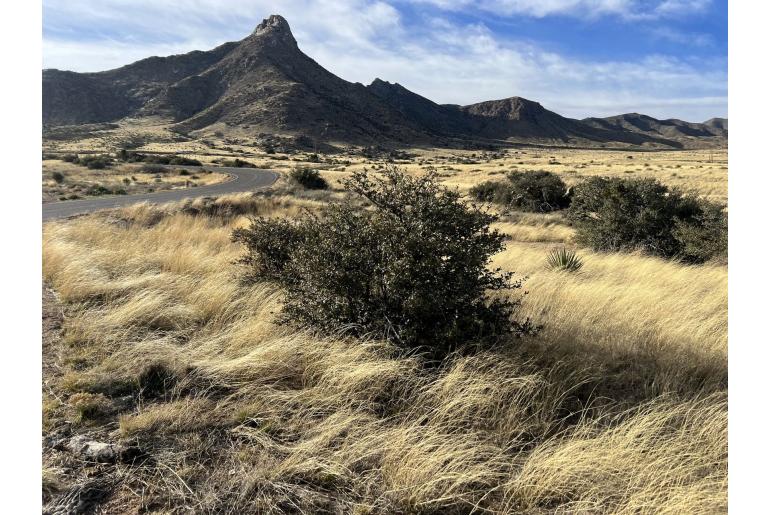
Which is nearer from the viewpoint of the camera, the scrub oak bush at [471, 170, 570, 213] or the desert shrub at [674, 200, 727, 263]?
the desert shrub at [674, 200, 727, 263]

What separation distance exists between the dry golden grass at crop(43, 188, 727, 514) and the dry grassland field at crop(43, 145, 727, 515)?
0.05 feet

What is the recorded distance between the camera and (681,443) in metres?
3.08

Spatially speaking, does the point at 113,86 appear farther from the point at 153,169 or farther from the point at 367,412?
the point at 367,412

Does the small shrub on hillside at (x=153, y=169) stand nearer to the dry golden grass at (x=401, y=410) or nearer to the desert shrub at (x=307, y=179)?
the desert shrub at (x=307, y=179)

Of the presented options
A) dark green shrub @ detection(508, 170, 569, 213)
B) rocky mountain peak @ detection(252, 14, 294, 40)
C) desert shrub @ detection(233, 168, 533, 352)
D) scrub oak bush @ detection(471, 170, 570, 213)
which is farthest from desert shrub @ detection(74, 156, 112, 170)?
rocky mountain peak @ detection(252, 14, 294, 40)

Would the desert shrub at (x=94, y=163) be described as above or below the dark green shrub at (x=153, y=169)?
above

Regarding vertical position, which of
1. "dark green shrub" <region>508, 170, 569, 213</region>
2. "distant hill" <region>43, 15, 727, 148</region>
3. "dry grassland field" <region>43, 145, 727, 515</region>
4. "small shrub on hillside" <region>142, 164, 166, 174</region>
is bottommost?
"dry grassland field" <region>43, 145, 727, 515</region>

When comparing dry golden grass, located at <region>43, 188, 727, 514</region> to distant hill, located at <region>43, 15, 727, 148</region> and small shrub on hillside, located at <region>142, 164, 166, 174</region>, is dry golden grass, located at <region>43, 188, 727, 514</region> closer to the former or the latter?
small shrub on hillside, located at <region>142, 164, 166, 174</region>

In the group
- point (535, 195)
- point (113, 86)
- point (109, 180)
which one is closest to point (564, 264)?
point (535, 195)

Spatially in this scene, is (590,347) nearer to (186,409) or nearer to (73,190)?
(186,409)

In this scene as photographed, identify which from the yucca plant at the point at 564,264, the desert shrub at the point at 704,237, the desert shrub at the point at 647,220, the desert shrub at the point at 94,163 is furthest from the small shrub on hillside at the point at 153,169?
the desert shrub at the point at 704,237

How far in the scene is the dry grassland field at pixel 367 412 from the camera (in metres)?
2.68

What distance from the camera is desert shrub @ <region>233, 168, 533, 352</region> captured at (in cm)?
416

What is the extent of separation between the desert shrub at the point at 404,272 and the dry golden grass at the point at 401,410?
245 millimetres
